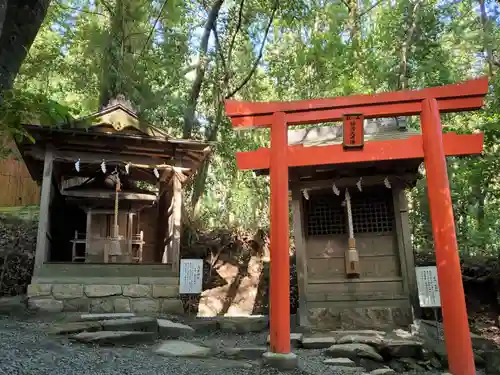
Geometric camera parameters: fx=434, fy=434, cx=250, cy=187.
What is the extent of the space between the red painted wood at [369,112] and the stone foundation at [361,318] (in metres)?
4.16

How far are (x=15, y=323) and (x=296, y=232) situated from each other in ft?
18.1

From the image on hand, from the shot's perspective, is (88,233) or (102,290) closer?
(102,290)

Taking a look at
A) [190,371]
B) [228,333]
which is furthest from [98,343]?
[228,333]

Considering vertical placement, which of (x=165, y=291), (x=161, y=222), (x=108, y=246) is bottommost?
(x=165, y=291)

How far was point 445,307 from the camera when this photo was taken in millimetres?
5594

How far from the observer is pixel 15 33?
11.9ft

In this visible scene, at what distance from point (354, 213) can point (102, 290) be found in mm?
5682

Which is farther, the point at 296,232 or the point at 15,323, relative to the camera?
the point at 296,232

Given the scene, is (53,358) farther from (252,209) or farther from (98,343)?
(252,209)

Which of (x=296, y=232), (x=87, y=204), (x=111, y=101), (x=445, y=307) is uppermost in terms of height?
(x=111, y=101)

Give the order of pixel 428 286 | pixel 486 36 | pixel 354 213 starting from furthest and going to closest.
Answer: pixel 486 36
pixel 354 213
pixel 428 286

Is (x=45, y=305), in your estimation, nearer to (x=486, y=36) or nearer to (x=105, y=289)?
(x=105, y=289)

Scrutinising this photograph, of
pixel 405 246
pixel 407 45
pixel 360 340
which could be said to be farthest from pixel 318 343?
pixel 407 45

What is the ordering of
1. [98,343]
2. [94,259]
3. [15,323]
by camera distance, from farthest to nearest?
[94,259], [15,323], [98,343]
